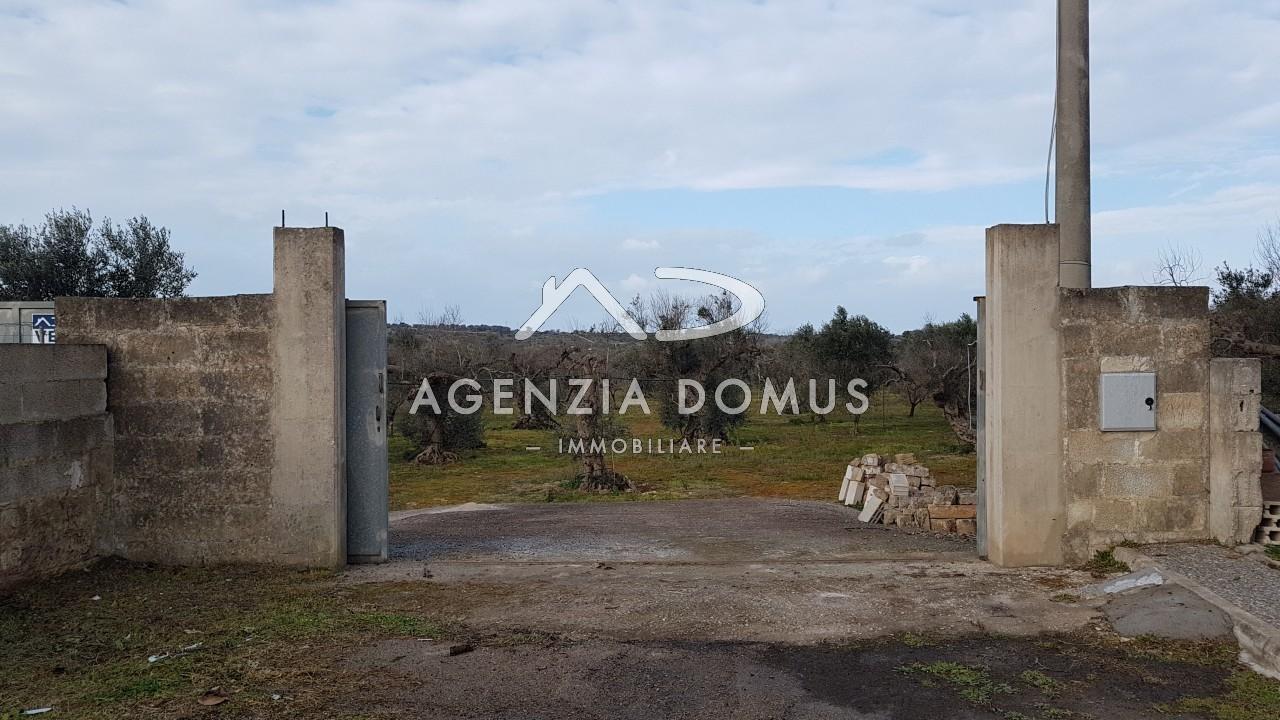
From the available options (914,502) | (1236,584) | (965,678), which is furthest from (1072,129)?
(965,678)

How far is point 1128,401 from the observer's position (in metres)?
8.16

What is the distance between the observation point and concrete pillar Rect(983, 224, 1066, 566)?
8.15 m

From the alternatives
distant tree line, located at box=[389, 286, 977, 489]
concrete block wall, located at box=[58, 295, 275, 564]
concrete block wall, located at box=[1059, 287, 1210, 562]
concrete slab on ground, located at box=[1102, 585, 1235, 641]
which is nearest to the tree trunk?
distant tree line, located at box=[389, 286, 977, 489]

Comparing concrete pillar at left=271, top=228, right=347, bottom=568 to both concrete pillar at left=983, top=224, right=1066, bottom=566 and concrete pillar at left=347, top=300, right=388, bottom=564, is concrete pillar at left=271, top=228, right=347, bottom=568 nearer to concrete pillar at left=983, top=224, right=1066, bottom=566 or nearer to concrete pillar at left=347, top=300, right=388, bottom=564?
concrete pillar at left=347, top=300, right=388, bottom=564

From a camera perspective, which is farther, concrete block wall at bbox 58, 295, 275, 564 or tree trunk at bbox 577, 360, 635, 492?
tree trunk at bbox 577, 360, 635, 492

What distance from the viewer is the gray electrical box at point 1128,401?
8.16 metres

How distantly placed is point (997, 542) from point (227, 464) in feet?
22.5

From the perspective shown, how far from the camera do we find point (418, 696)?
5.12 metres

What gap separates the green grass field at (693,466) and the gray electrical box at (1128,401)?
294 inches

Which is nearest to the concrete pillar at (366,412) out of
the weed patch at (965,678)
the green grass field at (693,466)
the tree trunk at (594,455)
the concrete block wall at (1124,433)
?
the weed patch at (965,678)

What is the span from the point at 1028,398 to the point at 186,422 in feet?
24.4

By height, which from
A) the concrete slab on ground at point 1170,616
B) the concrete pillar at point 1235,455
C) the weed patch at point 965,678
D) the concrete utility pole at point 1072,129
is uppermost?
the concrete utility pole at point 1072,129

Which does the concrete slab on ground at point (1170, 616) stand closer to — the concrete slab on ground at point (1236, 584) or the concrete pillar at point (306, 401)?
the concrete slab on ground at point (1236, 584)

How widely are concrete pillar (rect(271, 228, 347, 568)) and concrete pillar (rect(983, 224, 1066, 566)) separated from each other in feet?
19.2
